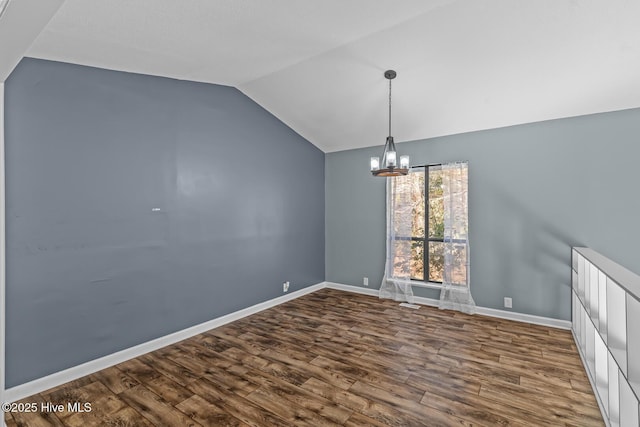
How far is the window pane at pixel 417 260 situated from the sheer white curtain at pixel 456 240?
0.43 metres

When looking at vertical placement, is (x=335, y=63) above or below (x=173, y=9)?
above

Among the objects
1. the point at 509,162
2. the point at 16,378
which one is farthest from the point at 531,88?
the point at 16,378

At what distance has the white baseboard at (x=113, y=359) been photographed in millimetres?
2479

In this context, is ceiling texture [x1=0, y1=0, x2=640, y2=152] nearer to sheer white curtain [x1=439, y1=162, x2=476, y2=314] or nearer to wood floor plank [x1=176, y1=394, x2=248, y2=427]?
sheer white curtain [x1=439, y1=162, x2=476, y2=314]

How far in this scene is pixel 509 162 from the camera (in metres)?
4.06

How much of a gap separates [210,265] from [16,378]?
1.85 meters

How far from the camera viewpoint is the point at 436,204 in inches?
185

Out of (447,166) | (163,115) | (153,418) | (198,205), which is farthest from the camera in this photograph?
(447,166)

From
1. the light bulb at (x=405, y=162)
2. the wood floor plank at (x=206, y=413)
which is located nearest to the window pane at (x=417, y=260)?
the light bulb at (x=405, y=162)

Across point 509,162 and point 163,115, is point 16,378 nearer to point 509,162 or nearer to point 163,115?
point 163,115

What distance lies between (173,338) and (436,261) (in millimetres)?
3635

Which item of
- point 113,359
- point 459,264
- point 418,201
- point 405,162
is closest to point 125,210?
point 113,359

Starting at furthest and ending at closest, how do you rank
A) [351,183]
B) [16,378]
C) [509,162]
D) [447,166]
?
1. [351,183]
2. [447,166]
3. [509,162]
4. [16,378]

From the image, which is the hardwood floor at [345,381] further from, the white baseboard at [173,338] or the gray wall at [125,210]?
the gray wall at [125,210]
